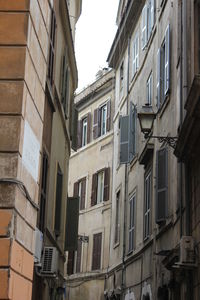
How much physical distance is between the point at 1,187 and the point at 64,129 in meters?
11.2

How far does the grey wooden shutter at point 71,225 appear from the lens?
18.5 metres

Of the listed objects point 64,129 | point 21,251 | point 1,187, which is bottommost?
point 21,251

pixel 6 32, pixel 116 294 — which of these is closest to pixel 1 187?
pixel 6 32

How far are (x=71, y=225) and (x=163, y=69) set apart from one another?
5629 mm

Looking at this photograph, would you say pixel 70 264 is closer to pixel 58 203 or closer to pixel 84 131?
pixel 84 131

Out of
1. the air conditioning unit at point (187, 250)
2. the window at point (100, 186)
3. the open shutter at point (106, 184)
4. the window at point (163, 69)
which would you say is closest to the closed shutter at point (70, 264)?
the window at point (100, 186)

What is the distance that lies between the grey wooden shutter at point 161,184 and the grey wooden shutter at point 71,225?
462 centimetres

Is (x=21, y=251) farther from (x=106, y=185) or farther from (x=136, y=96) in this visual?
(x=106, y=185)

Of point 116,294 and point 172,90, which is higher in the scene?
point 172,90

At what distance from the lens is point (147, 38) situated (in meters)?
19.1

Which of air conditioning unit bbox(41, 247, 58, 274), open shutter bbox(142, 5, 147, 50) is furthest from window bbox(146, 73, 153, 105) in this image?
air conditioning unit bbox(41, 247, 58, 274)

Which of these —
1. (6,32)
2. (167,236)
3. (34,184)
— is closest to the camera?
Answer: (6,32)

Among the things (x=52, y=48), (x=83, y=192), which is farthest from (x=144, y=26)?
(x=83, y=192)

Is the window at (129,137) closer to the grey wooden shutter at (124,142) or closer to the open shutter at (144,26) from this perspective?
the grey wooden shutter at (124,142)
